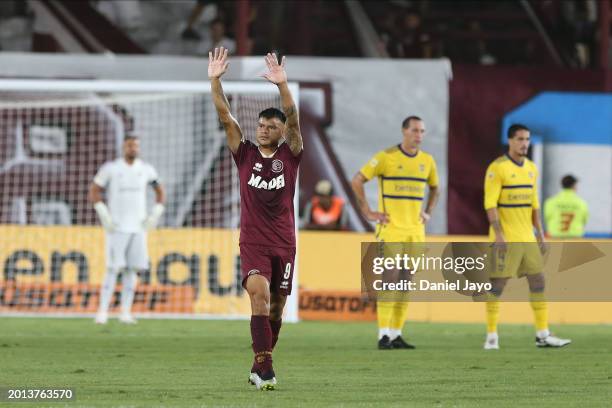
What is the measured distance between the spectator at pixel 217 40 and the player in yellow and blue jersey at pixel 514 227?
10480mm

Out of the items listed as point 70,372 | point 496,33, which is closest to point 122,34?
point 496,33

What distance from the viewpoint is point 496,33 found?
2625 cm

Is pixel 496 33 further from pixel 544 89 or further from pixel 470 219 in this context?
pixel 470 219

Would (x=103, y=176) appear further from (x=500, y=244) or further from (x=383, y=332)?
(x=500, y=244)

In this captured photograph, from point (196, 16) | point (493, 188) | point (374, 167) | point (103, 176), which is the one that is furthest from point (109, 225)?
point (196, 16)

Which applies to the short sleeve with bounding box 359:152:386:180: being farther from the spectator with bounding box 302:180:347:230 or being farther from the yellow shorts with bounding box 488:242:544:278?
the spectator with bounding box 302:180:347:230

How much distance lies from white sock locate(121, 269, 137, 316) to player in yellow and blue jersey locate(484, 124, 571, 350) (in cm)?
565

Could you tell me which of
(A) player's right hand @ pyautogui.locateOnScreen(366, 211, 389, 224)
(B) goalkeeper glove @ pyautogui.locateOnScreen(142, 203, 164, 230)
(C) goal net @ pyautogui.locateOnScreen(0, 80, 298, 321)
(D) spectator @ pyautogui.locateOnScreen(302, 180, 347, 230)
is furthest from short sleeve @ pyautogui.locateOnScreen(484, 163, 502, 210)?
(D) spectator @ pyautogui.locateOnScreen(302, 180, 347, 230)

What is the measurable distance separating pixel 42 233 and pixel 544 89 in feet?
28.2

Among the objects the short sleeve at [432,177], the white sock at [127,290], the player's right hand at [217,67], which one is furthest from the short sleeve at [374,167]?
the white sock at [127,290]

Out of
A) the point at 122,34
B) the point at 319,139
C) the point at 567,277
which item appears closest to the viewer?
the point at 567,277

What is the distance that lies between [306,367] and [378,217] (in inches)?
115

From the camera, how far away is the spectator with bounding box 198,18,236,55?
25141mm

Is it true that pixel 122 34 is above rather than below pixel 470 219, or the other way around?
above
